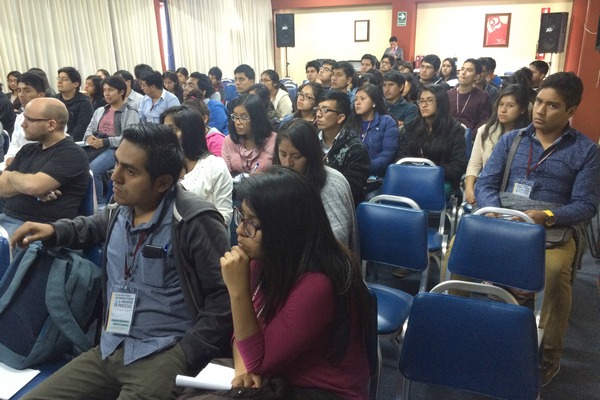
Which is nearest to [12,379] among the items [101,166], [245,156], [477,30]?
[245,156]

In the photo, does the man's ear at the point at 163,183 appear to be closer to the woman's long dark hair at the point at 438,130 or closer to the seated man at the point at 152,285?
the seated man at the point at 152,285

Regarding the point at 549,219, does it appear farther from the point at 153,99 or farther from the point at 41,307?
the point at 153,99

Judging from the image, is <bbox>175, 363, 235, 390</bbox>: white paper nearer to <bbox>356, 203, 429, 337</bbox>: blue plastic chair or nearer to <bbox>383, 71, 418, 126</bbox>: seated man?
<bbox>356, 203, 429, 337</bbox>: blue plastic chair

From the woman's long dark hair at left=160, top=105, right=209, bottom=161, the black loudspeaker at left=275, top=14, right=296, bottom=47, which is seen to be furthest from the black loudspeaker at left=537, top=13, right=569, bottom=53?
the woman's long dark hair at left=160, top=105, right=209, bottom=161

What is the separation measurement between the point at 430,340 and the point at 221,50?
1097 cm

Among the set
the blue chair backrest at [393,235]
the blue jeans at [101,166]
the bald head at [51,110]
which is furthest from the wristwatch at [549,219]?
the blue jeans at [101,166]

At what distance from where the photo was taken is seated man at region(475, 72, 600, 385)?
6.93ft

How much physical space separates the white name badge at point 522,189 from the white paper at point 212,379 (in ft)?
6.02

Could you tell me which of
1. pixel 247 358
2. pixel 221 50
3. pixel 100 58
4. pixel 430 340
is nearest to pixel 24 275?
pixel 247 358

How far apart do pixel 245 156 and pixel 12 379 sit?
2.05m

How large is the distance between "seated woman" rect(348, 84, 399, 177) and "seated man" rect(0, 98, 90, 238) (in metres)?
2.12

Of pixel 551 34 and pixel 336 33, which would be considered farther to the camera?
pixel 336 33

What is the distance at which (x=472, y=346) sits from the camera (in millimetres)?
1393

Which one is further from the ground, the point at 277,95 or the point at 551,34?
the point at 551,34
